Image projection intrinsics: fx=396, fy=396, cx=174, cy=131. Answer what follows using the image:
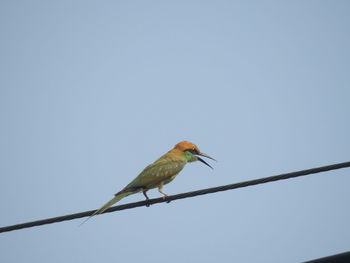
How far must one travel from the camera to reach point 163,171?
22.5 feet

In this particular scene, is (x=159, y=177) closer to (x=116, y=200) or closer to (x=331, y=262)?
(x=116, y=200)

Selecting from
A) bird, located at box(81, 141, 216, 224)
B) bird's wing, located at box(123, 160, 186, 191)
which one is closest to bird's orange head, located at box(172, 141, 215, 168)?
bird, located at box(81, 141, 216, 224)

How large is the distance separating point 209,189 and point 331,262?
5.55 feet

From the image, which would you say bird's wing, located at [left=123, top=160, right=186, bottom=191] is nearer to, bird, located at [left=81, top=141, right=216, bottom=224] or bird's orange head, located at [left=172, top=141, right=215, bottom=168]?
bird, located at [left=81, top=141, right=216, bottom=224]

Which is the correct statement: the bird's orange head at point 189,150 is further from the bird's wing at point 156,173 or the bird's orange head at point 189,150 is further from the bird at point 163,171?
the bird's wing at point 156,173

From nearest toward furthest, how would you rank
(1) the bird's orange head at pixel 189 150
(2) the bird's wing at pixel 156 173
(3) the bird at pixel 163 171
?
(3) the bird at pixel 163 171
(2) the bird's wing at pixel 156 173
(1) the bird's orange head at pixel 189 150

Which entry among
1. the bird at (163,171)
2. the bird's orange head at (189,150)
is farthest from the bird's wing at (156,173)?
the bird's orange head at (189,150)

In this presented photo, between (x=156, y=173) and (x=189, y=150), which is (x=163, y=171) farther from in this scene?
(x=189, y=150)

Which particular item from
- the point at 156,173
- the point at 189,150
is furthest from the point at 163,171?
the point at 189,150

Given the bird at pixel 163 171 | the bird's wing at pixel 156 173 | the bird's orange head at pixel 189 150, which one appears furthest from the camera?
the bird's orange head at pixel 189 150

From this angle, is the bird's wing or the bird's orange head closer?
the bird's wing

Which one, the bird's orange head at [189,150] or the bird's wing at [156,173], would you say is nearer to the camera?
the bird's wing at [156,173]

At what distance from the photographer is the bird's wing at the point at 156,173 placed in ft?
20.4

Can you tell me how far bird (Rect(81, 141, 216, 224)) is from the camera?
19.8 feet
